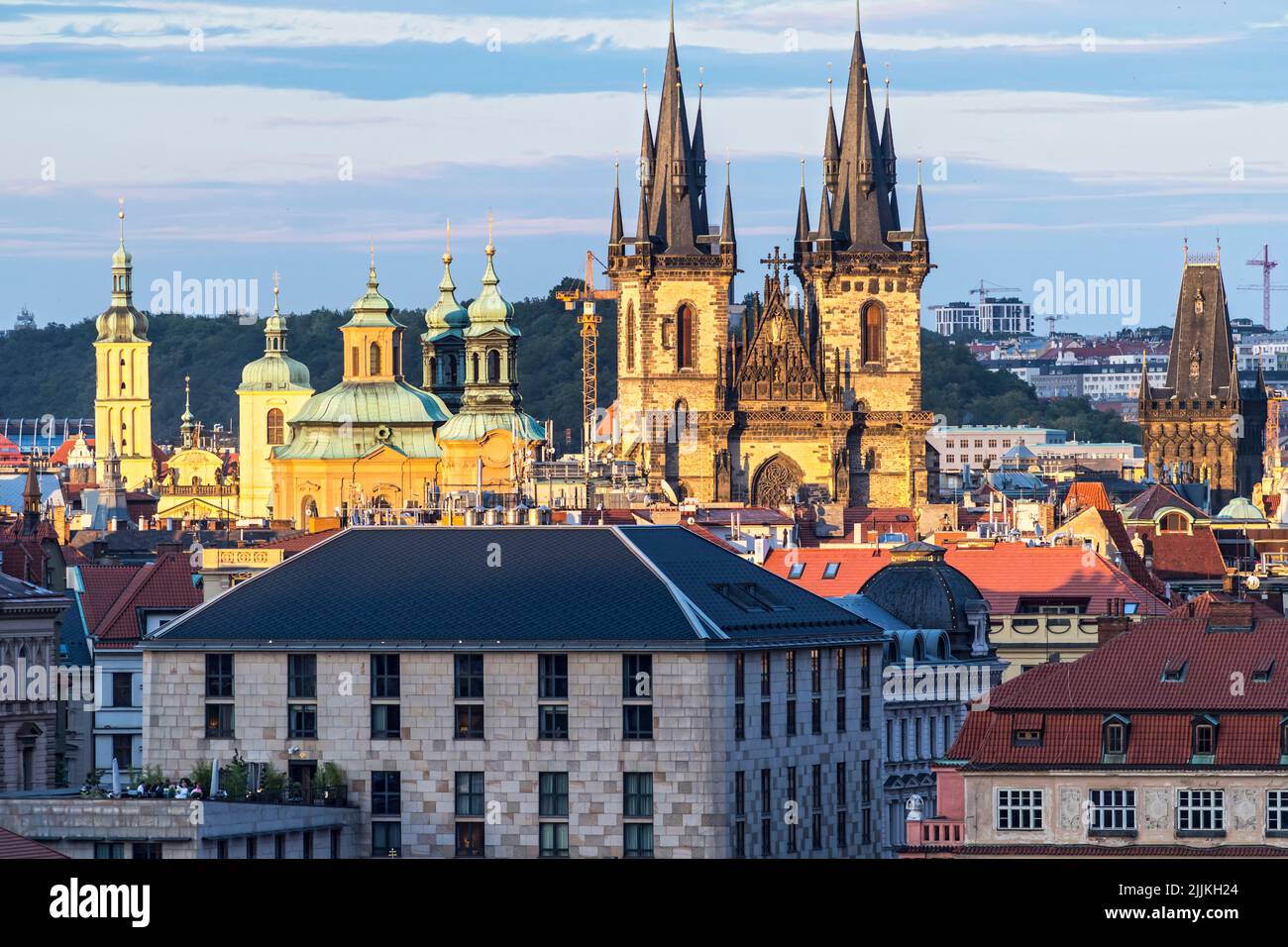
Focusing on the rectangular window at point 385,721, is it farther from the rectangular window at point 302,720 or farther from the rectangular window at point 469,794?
the rectangular window at point 469,794

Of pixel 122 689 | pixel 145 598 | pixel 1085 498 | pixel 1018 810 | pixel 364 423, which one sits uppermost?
pixel 364 423

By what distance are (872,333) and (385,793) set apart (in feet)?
393

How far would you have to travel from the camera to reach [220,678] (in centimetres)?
5616

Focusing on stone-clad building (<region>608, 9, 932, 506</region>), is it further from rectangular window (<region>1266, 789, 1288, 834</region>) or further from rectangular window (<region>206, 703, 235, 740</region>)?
rectangular window (<region>1266, 789, 1288, 834</region>)

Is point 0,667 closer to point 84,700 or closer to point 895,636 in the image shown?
point 84,700

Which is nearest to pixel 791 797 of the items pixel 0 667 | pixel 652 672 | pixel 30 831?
pixel 652 672

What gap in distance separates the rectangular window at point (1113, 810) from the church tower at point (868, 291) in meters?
122

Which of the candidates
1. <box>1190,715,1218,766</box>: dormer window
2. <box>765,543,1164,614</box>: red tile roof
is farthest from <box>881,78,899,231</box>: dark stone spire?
<box>1190,715,1218,766</box>: dormer window

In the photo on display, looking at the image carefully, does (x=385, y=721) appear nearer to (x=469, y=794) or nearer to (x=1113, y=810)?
(x=469, y=794)

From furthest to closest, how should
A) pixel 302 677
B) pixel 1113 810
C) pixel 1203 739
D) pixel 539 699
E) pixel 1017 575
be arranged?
pixel 1017 575
pixel 302 677
pixel 539 699
pixel 1203 739
pixel 1113 810

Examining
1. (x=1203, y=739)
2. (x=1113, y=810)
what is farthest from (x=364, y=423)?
(x=1113, y=810)

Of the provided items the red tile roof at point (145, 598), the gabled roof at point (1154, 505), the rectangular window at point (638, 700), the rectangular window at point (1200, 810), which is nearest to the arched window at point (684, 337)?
the gabled roof at point (1154, 505)

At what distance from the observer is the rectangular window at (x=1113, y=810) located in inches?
1820
